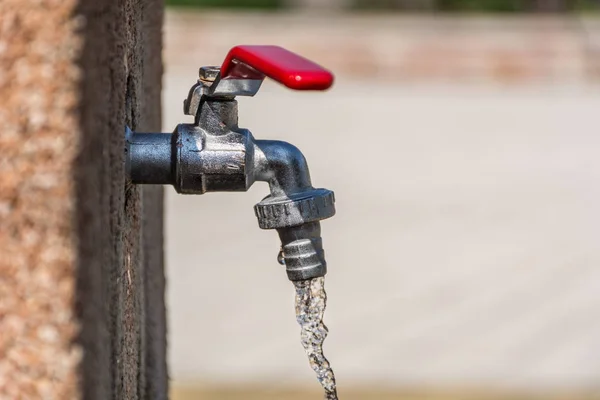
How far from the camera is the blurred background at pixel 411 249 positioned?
3771 mm

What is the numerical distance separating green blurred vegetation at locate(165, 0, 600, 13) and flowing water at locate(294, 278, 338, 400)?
14.4ft

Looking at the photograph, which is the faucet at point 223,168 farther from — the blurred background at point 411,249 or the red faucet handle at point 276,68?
the blurred background at point 411,249

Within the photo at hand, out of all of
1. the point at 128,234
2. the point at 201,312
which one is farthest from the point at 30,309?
the point at 201,312

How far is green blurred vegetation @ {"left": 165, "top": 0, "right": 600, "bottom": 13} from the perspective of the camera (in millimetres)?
5398

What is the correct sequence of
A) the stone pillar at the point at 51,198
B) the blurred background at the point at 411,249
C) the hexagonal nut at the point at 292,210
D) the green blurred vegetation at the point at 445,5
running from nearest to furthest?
the stone pillar at the point at 51,198, the hexagonal nut at the point at 292,210, the blurred background at the point at 411,249, the green blurred vegetation at the point at 445,5

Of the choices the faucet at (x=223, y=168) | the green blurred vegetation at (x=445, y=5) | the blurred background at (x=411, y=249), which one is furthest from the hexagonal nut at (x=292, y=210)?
the green blurred vegetation at (x=445, y=5)

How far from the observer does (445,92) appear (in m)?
4.00

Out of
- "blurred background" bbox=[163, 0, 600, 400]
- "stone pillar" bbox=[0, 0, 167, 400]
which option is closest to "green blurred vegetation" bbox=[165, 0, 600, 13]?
"blurred background" bbox=[163, 0, 600, 400]

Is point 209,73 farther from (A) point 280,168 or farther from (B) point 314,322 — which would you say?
(B) point 314,322

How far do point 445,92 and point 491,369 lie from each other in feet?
3.45

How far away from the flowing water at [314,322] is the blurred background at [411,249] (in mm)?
2869

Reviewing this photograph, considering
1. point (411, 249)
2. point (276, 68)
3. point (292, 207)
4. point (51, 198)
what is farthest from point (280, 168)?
point (411, 249)

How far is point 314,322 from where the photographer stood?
788mm

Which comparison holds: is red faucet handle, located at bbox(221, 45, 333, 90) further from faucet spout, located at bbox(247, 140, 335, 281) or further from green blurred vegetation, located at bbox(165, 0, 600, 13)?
green blurred vegetation, located at bbox(165, 0, 600, 13)
